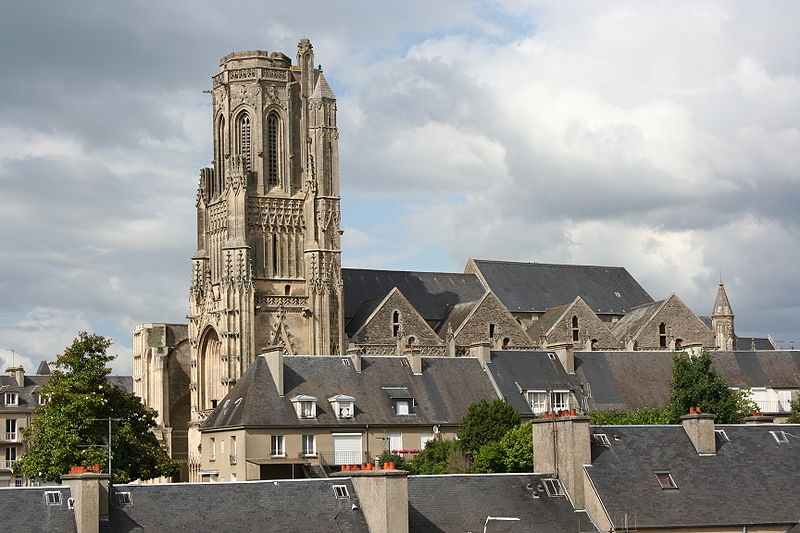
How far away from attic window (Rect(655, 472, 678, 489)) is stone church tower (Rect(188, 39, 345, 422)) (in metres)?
43.9

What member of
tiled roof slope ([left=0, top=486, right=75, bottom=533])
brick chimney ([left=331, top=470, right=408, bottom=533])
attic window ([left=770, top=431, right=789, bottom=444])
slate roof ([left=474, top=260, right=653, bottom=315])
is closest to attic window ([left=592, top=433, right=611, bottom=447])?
attic window ([left=770, top=431, right=789, bottom=444])

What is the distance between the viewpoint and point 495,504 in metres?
39.8

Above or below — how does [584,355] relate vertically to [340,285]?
below

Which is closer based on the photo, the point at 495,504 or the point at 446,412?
the point at 495,504

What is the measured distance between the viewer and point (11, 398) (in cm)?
9312

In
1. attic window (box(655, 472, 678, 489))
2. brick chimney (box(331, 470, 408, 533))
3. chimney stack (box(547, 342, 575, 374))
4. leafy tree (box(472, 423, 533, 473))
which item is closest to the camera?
brick chimney (box(331, 470, 408, 533))

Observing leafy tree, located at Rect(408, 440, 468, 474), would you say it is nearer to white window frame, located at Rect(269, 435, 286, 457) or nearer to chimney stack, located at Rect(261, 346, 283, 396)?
white window frame, located at Rect(269, 435, 286, 457)

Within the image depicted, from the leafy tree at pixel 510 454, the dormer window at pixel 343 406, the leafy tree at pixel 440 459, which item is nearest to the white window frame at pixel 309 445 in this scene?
the dormer window at pixel 343 406

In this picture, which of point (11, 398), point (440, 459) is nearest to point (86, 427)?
point (440, 459)

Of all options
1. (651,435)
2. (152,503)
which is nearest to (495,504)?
(651,435)

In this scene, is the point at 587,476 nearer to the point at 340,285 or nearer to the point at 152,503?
the point at 152,503

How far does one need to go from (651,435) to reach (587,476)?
11.7 ft

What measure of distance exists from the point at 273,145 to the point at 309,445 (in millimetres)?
32930

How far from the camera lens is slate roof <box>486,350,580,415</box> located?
68.1 meters
